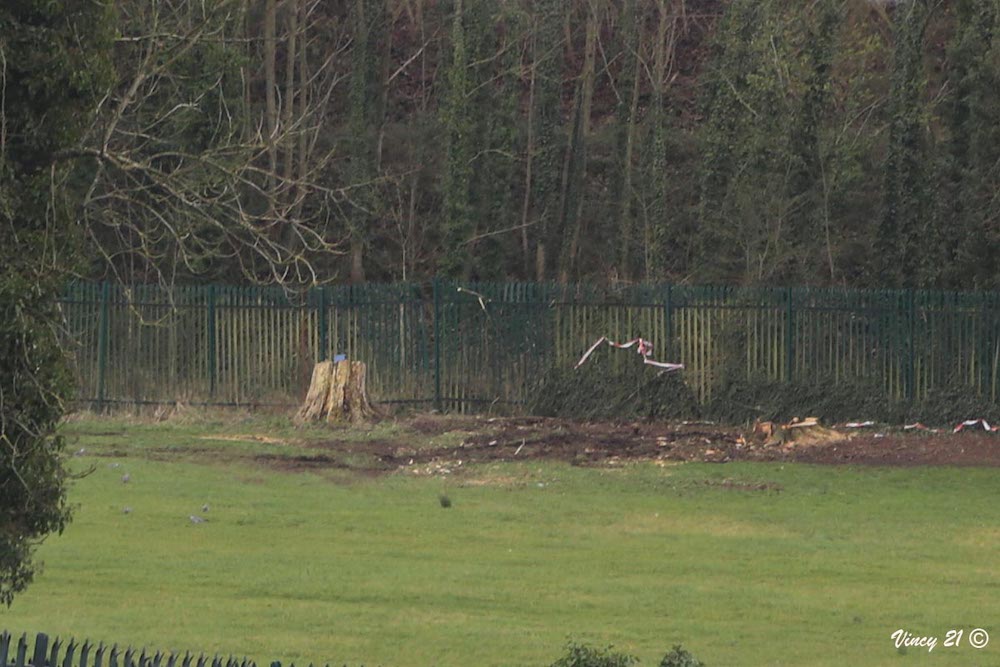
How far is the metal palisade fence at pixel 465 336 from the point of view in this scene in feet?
89.2

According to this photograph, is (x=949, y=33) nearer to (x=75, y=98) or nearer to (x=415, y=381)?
(x=415, y=381)

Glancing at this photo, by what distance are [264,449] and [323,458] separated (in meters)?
1.38

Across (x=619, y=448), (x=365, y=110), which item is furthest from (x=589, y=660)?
(x=365, y=110)

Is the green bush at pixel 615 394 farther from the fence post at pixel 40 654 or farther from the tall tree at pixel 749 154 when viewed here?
the fence post at pixel 40 654

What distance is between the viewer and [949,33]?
46781mm

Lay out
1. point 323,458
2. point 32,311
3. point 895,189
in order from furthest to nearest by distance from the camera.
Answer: point 895,189 → point 323,458 → point 32,311

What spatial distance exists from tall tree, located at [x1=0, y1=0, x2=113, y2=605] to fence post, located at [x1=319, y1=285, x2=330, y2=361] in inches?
782

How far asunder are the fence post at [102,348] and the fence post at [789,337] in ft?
40.6

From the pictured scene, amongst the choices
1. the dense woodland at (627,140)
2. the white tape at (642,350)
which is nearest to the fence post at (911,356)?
the white tape at (642,350)

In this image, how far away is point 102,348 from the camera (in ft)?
96.7

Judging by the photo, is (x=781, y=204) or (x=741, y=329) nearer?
(x=741, y=329)

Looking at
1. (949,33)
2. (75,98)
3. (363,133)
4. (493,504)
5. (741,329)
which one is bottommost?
(493,504)

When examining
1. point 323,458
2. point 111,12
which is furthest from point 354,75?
point 111,12

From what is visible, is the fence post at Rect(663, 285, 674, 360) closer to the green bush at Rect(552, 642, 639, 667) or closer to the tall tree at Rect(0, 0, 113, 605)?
the tall tree at Rect(0, 0, 113, 605)
